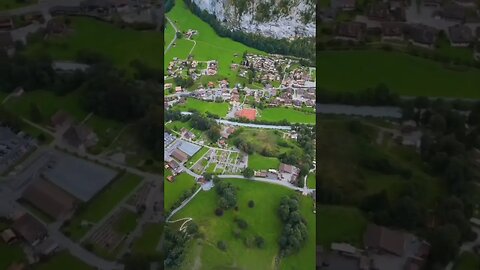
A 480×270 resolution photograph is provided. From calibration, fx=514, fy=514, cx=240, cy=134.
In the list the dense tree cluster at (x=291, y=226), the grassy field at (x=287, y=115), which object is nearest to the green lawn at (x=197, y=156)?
the grassy field at (x=287, y=115)

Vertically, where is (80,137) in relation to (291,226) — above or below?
above

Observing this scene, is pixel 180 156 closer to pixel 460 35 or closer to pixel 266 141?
pixel 266 141

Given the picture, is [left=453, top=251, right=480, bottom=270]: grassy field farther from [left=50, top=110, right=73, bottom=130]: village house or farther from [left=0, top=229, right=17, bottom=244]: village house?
[left=0, top=229, right=17, bottom=244]: village house

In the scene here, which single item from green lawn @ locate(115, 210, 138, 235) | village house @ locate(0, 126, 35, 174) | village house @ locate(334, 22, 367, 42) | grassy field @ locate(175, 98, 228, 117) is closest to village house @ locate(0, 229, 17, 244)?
village house @ locate(0, 126, 35, 174)

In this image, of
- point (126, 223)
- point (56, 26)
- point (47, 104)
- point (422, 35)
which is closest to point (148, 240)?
point (126, 223)

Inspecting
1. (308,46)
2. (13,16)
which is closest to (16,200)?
(13,16)

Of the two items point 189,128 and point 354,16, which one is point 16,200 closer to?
point 189,128
